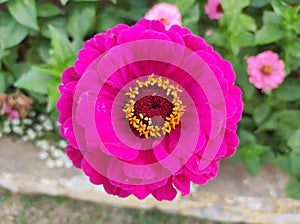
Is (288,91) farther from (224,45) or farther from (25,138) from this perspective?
(25,138)

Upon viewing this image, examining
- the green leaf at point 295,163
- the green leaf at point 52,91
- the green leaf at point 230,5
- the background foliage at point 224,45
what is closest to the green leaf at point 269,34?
the background foliage at point 224,45

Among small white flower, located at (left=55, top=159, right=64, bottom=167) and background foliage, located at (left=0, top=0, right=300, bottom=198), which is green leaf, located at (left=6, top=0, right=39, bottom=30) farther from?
small white flower, located at (left=55, top=159, right=64, bottom=167)

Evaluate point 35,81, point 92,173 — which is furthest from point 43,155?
point 92,173

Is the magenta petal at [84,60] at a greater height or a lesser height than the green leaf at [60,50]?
greater

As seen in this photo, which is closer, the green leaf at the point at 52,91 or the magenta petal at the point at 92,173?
the magenta petal at the point at 92,173

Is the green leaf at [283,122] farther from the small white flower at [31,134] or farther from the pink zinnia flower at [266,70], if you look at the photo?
the small white flower at [31,134]
